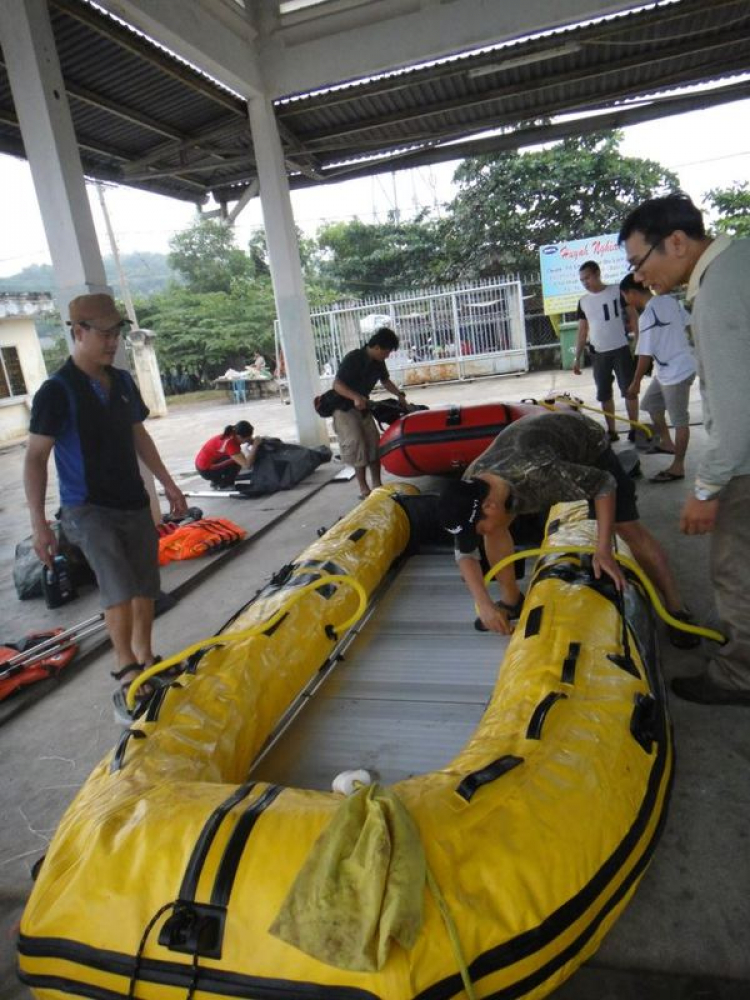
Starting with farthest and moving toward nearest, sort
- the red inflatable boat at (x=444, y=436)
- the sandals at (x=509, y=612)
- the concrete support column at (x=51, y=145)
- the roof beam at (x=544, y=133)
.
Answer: the roof beam at (x=544, y=133) → the red inflatable boat at (x=444, y=436) → the concrete support column at (x=51, y=145) → the sandals at (x=509, y=612)

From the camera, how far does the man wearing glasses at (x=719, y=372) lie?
5.69 ft

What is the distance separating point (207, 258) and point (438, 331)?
56.2 ft

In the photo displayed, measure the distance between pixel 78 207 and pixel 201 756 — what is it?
3.89 m

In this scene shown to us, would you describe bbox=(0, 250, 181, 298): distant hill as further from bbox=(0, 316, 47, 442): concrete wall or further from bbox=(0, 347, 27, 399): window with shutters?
bbox=(0, 347, 27, 399): window with shutters

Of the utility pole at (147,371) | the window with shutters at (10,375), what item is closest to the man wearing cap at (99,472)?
the utility pole at (147,371)

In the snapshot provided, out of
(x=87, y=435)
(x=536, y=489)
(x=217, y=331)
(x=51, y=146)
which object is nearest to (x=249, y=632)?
(x=87, y=435)

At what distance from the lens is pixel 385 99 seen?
6824mm

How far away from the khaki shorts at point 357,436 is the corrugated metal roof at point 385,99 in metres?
3.21

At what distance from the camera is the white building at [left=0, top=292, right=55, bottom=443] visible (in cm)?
1438

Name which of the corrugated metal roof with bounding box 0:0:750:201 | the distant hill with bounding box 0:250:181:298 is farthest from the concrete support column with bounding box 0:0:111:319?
the distant hill with bounding box 0:250:181:298

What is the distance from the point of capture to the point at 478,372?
1291cm

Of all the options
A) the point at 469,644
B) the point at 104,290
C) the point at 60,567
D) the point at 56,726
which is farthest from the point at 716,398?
the point at 104,290

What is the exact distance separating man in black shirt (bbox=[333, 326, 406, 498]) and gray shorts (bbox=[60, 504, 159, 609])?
2516 millimetres

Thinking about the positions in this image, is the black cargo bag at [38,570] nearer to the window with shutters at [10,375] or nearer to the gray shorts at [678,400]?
the gray shorts at [678,400]
